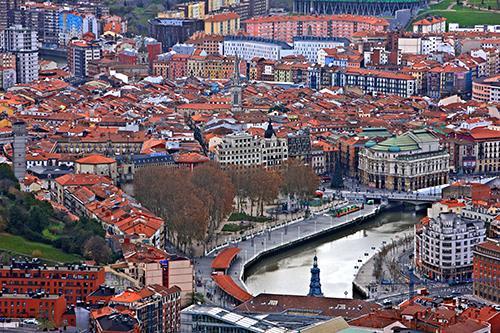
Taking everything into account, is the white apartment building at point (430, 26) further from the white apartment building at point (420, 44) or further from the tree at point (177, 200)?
the tree at point (177, 200)

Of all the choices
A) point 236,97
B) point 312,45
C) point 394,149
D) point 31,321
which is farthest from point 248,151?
point 312,45

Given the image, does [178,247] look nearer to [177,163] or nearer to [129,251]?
[129,251]

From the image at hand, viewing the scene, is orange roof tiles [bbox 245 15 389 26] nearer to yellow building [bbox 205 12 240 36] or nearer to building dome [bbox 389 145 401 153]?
yellow building [bbox 205 12 240 36]

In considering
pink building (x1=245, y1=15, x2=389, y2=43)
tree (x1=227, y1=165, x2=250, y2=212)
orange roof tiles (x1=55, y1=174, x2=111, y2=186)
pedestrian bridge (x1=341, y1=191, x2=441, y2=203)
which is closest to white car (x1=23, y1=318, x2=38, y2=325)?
orange roof tiles (x1=55, y1=174, x2=111, y2=186)

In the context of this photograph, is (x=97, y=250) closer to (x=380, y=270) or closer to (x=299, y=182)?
(x=380, y=270)

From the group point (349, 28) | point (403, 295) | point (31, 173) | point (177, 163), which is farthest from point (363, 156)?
point (349, 28)

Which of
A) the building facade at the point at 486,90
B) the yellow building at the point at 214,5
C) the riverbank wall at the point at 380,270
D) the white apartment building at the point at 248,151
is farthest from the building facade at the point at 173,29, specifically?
the riverbank wall at the point at 380,270
